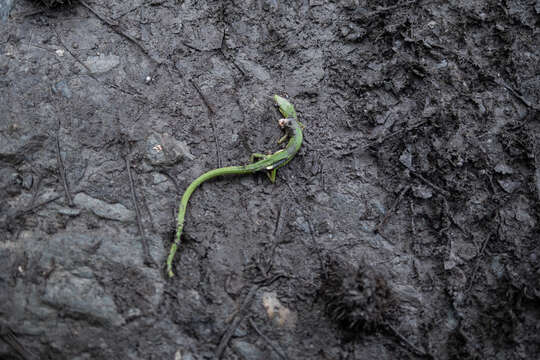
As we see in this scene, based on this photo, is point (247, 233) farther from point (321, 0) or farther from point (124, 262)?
point (321, 0)

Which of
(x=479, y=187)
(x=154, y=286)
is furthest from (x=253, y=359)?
(x=479, y=187)

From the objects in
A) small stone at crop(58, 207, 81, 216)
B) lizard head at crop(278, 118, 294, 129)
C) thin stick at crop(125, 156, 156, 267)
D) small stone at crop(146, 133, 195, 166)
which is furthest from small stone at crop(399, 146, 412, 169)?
small stone at crop(58, 207, 81, 216)

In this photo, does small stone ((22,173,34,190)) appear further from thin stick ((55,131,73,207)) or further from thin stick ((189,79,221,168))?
thin stick ((189,79,221,168))

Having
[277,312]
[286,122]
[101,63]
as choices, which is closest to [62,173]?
[101,63]

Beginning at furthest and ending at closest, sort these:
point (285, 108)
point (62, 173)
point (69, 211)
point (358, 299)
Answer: point (285, 108) < point (62, 173) < point (69, 211) < point (358, 299)

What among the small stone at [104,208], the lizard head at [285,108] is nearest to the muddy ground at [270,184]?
the small stone at [104,208]

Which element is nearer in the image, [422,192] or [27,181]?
[27,181]

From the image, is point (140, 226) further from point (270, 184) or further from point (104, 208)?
point (270, 184)
